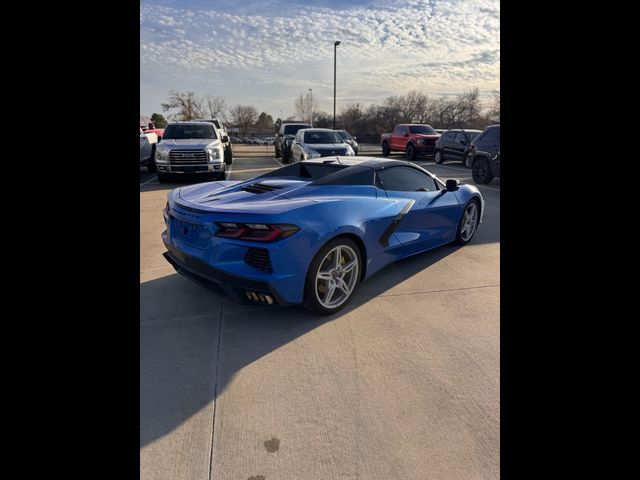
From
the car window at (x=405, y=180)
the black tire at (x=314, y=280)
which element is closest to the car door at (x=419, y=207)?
the car window at (x=405, y=180)

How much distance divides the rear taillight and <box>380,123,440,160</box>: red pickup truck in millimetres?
17485

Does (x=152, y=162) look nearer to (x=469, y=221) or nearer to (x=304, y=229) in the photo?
(x=469, y=221)

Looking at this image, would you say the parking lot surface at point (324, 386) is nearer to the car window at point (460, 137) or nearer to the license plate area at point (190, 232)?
the license plate area at point (190, 232)

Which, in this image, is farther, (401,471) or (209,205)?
(209,205)

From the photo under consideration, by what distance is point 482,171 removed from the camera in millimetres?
11641

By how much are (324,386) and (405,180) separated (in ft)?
8.73

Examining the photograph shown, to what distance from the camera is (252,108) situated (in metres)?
67.9

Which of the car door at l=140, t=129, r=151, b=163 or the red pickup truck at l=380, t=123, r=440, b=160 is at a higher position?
the red pickup truck at l=380, t=123, r=440, b=160

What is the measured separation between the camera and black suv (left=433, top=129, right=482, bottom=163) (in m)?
16.0

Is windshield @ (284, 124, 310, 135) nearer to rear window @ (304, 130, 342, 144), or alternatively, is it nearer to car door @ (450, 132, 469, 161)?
rear window @ (304, 130, 342, 144)

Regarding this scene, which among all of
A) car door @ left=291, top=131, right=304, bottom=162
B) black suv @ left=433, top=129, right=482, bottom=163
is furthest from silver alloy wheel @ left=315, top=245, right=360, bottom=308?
black suv @ left=433, top=129, right=482, bottom=163
